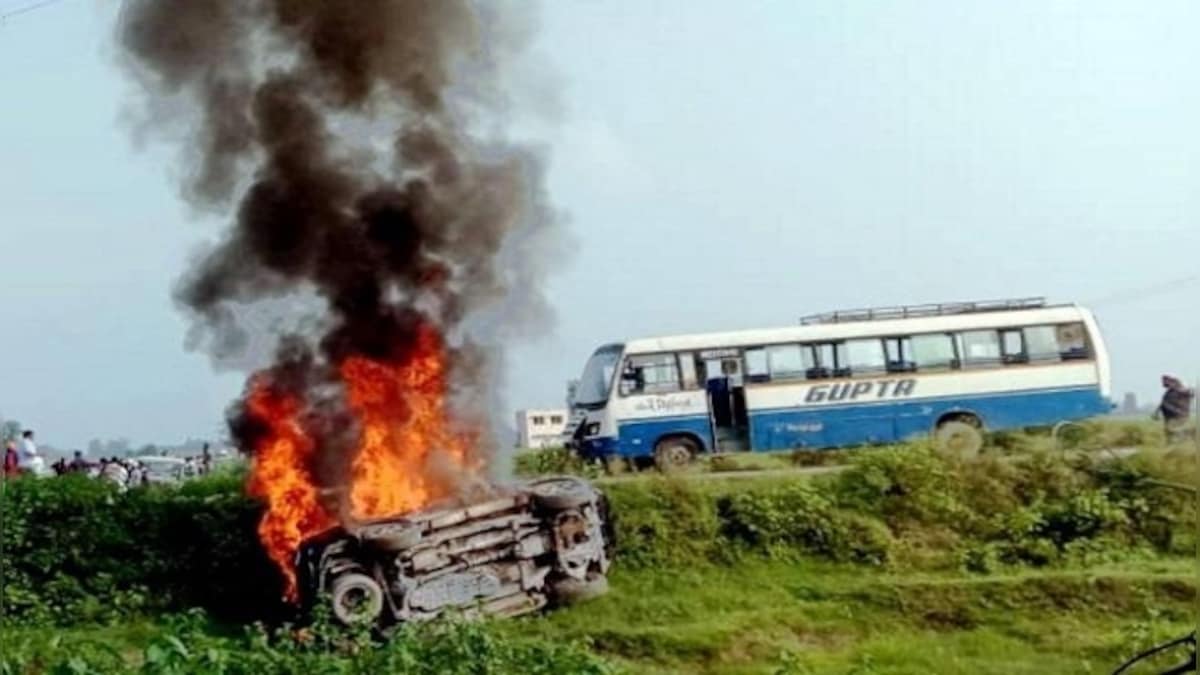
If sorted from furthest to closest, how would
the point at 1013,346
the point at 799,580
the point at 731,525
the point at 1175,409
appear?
the point at 731,525 < the point at 799,580 < the point at 1013,346 < the point at 1175,409

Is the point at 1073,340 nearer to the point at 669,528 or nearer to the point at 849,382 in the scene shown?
the point at 849,382

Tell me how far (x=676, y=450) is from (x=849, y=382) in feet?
1.66

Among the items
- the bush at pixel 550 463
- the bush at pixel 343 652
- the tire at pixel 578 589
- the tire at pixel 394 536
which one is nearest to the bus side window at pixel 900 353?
the bush at pixel 550 463

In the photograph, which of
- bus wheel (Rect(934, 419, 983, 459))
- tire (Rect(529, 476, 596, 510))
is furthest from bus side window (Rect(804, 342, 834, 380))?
tire (Rect(529, 476, 596, 510))

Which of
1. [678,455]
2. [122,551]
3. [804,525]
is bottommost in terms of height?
[804,525]

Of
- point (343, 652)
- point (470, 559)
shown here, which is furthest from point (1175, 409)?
point (343, 652)

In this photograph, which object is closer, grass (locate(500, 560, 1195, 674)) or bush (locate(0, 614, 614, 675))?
bush (locate(0, 614, 614, 675))

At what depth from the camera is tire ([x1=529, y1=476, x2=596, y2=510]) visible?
3943mm

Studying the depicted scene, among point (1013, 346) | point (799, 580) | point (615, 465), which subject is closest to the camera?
point (1013, 346)

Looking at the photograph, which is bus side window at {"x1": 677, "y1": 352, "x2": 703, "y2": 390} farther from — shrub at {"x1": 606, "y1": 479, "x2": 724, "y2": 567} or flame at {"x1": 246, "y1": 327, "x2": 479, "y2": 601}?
flame at {"x1": 246, "y1": 327, "x2": 479, "y2": 601}

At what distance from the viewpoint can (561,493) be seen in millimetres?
3959

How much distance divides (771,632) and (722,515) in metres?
0.36

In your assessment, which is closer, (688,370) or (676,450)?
(688,370)

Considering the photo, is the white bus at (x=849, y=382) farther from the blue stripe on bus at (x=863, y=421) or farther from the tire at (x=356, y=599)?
the tire at (x=356, y=599)
